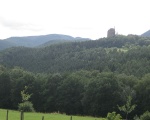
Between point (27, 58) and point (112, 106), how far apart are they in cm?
13946

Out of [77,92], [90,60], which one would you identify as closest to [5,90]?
[77,92]

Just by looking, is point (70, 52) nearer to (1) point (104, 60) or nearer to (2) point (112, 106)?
(1) point (104, 60)

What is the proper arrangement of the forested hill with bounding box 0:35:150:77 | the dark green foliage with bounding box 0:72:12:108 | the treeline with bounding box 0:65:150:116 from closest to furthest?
the treeline with bounding box 0:65:150:116 < the dark green foliage with bounding box 0:72:12:108 < the forested hill with bounding box 0:35:150:77

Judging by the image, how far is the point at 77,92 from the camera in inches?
2854

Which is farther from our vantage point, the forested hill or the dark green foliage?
the forested hill

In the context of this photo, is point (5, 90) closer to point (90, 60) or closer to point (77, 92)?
point (77, 92)

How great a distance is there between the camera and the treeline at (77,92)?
63344mm

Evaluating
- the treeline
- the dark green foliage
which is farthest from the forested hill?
the dark green foliage

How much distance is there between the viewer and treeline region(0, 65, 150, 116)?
63.3 meters

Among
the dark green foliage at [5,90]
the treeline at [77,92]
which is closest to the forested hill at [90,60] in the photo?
the treeline at [77,92]

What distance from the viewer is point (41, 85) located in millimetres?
77812

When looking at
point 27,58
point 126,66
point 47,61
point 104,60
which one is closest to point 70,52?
point 47,61

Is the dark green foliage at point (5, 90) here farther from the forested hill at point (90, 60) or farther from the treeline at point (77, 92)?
the forested hill at point (90, 60)

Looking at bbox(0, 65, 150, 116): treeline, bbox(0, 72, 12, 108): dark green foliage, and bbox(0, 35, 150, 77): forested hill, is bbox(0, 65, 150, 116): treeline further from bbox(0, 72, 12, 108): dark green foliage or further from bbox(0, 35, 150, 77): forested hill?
bbox(0, 35, 150, 77): forested hill
